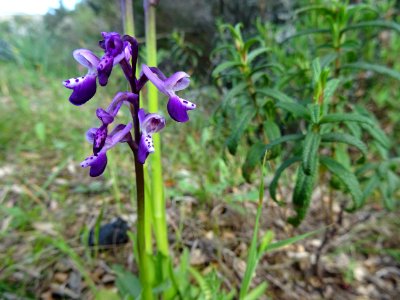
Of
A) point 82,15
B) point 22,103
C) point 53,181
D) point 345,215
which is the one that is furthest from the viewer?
point 82,15

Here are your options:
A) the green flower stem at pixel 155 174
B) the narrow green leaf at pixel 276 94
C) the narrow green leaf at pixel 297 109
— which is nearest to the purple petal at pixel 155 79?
the green flower stem at pixel 155 174

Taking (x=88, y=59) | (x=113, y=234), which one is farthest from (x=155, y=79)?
(x=113, y=234)

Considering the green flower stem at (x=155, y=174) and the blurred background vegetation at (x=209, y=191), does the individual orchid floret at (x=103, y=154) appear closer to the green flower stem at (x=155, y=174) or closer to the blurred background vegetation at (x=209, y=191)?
the green flower stem at (x=155, y=174)

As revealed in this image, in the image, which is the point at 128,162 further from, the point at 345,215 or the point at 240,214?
the point at 345,215

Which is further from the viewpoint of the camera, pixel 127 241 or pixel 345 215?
pixel 345 215

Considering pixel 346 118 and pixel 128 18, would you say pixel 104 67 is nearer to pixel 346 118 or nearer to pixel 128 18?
pixel 128 18


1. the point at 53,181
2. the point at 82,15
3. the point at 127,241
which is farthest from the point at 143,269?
the point at 82,15
